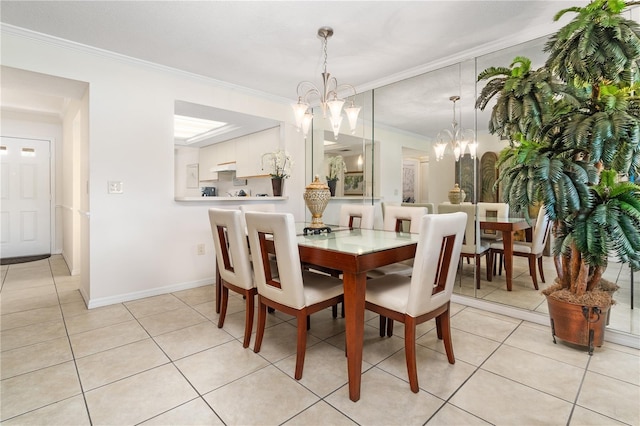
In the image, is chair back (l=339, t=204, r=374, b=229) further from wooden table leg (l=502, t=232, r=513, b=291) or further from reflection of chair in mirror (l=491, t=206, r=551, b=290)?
reflection of chair in mirror (l=491, t=206, r=551, b=290)

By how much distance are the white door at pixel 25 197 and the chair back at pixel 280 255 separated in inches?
209

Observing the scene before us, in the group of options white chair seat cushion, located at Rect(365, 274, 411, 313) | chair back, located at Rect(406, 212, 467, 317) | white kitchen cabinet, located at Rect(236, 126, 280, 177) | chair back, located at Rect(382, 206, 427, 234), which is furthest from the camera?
white kitchen cabinet, located at Rect(236, 126, 280, 177)

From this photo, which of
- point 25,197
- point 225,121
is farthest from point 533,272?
point 25,197

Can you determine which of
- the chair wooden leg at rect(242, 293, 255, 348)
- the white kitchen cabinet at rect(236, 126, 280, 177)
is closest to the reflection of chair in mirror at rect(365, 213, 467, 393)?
the chair wooden leg at rect(242, 293, 255, 348)

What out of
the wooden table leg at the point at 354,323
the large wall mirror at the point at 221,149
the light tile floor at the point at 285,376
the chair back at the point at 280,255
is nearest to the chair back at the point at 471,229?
the light tile floor at the point at 285,376

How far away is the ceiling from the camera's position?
2252mm

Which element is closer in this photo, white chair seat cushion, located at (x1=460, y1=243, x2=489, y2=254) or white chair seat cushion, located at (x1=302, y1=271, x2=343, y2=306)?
white chair seat cushion, located at (x1=302, y1=271, x2=343, y2=306)

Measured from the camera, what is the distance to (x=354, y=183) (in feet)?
13.7

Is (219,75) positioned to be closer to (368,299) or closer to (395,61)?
(395,61)

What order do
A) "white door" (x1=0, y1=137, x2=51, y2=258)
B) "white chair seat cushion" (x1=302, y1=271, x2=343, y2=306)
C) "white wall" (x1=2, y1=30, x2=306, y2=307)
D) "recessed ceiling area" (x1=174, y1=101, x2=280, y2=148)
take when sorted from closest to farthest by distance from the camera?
"white chair seat cushion" (x1=302, y1=271, x2=343, y2=306) < "white wall" (x1=2, y1=30, x2=306, y2=307) < "recessed ceiling area" (x1=174, y1=101, x2=280, y2=148) < "white door" (x1=0, y1=137, x2=51, y2=258)

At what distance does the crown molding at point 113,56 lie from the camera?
99.6 inches

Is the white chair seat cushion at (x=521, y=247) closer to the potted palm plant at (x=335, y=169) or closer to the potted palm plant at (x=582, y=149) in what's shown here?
the potted palm plant at (x=582, y=149)

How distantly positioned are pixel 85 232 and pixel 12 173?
3246 mm

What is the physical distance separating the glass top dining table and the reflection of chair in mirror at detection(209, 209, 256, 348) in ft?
1.47
